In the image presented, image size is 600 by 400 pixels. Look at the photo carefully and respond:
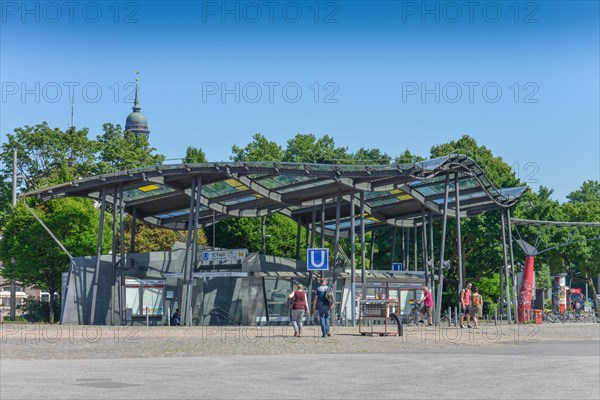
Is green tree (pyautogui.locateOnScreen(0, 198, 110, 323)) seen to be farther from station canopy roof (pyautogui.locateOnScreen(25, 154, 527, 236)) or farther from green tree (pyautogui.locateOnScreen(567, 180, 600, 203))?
green tree (pyautogui.locateOnScreen(567, 180, 600, 203))

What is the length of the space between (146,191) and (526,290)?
19.4 metres

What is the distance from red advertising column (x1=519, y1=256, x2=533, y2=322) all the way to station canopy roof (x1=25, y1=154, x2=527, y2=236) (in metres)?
3.18

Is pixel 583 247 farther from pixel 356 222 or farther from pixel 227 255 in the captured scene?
pixel 227 255

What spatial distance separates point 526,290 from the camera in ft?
166

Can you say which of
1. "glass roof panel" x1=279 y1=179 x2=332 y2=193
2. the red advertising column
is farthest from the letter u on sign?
the red advertising column

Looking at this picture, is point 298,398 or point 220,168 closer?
point 298,398

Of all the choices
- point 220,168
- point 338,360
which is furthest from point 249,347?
point 220,168

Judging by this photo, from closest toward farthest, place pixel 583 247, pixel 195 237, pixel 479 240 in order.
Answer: pixel 195 237, pixel 479 240, pixel 583 247

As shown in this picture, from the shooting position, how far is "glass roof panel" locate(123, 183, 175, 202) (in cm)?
4334

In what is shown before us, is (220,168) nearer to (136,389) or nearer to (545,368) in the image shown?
(545,368)

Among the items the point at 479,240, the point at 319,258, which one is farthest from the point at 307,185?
the point at 479,240

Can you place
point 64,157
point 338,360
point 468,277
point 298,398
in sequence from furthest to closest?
1. point 64,157
2. point 468,277
3. point 338,360
4. point 298,398

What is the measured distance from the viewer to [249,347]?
23.9m

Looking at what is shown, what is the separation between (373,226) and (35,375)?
4181 cm
